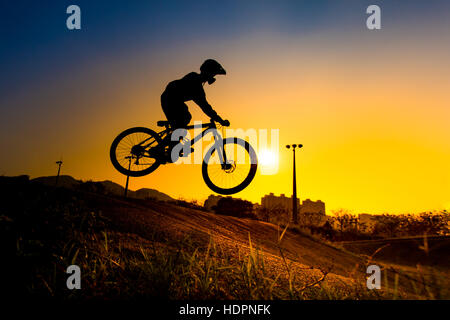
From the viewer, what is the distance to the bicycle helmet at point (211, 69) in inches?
220

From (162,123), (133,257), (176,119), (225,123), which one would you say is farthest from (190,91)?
(133,257)

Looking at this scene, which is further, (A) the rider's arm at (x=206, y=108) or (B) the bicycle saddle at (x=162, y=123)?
(B) the bicycle saddle at (x=162, y=123)

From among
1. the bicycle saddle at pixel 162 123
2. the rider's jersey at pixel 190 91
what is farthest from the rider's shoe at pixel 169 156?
the rider's jersey at pixel 190 91

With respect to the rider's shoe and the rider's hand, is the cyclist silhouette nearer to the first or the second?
the rider's hand

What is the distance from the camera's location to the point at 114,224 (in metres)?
4.98

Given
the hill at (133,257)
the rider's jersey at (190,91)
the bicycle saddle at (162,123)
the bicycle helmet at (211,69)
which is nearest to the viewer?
the hill at (133,257)

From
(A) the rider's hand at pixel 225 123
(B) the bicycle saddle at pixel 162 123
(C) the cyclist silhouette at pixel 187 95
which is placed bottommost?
(A) the rider's hand at pixel 225 123

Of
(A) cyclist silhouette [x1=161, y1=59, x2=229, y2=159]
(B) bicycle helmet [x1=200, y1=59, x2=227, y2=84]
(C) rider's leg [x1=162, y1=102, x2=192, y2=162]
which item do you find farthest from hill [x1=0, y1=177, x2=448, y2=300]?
(B) bicycle helmet [x1=200, y1=59, x2=227, y2=84]

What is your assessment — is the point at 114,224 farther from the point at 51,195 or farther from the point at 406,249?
the point at 406,249

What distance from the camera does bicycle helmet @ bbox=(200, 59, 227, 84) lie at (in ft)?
18.3

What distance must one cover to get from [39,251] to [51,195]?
2581 mm

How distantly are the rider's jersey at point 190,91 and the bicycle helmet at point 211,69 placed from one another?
0.52 feet

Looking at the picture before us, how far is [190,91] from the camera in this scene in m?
5.74

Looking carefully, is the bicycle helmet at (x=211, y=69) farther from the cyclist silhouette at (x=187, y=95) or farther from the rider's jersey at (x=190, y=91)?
the rider's jersey at (x=190, y=91)
